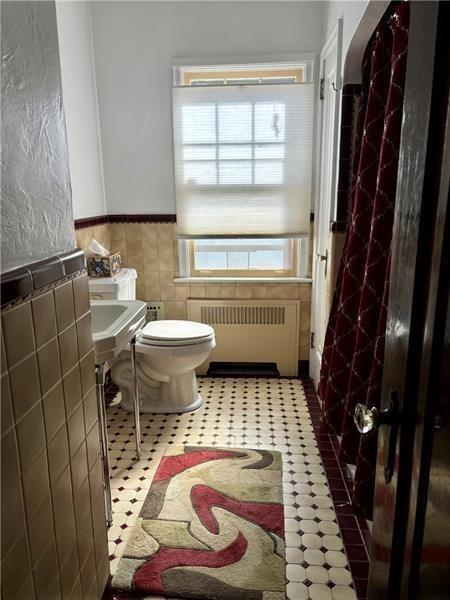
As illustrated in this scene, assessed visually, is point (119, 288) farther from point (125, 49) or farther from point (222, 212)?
point (125, 49)

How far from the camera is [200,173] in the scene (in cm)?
295

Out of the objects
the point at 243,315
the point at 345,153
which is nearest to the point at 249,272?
the point at 243,315

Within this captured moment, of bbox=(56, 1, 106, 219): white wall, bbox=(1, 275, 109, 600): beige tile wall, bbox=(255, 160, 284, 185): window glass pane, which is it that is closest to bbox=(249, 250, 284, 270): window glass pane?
bbox=(255, 160, 284, 185): window glass pane

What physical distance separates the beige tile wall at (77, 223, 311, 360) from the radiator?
6 cm

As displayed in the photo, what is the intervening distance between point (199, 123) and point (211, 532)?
2.40 m

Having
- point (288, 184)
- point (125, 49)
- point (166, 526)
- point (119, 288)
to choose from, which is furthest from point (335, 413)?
point (125, 49)

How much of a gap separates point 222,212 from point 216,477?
174 centimetres

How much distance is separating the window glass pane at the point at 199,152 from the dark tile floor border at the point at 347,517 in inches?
72.5

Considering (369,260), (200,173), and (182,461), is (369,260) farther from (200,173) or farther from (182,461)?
(200,173)

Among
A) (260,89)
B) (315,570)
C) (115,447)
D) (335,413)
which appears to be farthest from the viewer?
(260,89)

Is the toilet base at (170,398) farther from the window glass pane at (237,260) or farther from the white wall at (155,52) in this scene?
the white wall at (155,52)

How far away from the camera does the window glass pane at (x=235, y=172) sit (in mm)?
2914

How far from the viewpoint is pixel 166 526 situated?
1709 mm

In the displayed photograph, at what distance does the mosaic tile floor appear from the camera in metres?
1.52
